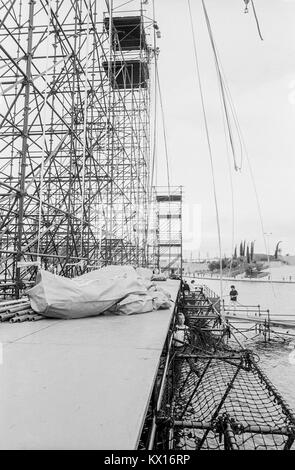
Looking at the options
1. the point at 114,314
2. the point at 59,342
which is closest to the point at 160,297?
the point at 114,314

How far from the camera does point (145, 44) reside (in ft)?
56.0

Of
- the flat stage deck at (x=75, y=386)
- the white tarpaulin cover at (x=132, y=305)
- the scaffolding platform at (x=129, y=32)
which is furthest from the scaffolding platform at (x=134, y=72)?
the flat stage deck at (x=75, y=386)

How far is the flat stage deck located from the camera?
1369mm

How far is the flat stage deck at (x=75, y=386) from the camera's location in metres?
1.37

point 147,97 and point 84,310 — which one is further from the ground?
point 147,97

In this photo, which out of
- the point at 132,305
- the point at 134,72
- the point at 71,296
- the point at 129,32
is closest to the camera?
the point at 71,296

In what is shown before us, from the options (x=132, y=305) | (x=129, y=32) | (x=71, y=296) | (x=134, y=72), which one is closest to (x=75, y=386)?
(x=71, y=296)

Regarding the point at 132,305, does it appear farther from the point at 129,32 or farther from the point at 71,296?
the point at 129,32

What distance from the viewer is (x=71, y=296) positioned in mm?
4426

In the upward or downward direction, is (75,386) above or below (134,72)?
below

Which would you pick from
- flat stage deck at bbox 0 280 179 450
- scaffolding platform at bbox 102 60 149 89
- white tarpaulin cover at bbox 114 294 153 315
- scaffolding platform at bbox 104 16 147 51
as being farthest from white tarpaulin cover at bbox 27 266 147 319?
scaffolding platform at bbox 102 60 149 89

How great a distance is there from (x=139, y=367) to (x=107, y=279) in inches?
109

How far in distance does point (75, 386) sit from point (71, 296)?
257cm
